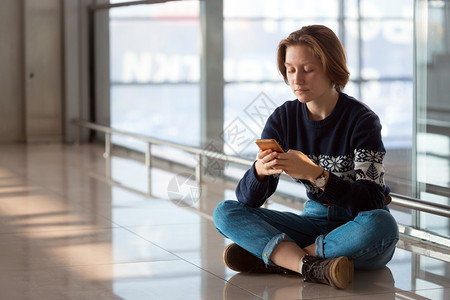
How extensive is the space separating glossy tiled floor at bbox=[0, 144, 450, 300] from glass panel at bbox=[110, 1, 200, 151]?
37.7 inches

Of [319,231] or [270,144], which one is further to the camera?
[319,231]

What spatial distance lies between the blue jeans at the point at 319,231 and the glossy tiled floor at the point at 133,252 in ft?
0.41

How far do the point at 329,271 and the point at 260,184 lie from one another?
0.40 m

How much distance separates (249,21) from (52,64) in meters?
3.92

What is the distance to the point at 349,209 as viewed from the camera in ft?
9.06

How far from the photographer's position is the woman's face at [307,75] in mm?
2818

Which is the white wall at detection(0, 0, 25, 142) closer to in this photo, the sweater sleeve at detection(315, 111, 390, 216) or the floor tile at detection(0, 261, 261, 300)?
the floor tile at detection(0, 261, 261, 300)

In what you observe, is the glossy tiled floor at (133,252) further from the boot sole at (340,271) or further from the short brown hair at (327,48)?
the short brown hair at (327,48)

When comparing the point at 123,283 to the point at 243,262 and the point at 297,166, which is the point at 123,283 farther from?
the point at 297,166

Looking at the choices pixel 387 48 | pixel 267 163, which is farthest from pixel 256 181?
pixel 387 48

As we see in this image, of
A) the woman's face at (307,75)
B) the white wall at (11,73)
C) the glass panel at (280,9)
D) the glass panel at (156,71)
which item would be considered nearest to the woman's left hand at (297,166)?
the woman's face at (307,75)

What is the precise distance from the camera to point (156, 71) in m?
7.05

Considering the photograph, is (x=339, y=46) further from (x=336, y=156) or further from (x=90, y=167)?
(x=90, y=167)

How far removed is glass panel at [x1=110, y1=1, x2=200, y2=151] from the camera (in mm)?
6344
